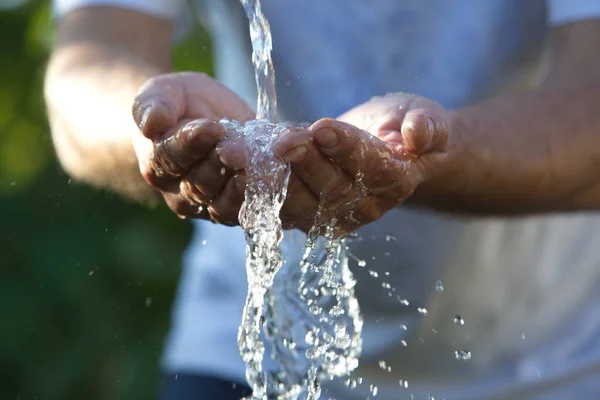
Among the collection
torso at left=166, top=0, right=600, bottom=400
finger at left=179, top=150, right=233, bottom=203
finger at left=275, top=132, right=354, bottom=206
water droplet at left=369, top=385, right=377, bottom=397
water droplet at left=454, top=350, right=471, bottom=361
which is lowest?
water droplet at left=369, top=385, right=377, bottom=397

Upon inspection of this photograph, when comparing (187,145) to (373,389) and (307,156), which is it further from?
(373,389)

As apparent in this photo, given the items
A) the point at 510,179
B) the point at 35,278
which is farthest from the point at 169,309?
the point at 510,179

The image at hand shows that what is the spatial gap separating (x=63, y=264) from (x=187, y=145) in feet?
8.61

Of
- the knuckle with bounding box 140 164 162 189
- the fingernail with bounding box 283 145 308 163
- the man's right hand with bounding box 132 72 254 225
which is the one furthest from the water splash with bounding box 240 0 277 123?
the fingernail with bounding box 283 145 308 163

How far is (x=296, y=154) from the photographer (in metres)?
0.86

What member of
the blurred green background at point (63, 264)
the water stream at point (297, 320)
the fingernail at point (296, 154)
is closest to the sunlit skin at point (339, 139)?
the fingernail at point (296, 154)

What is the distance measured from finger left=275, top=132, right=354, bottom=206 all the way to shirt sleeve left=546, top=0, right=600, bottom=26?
0.47m

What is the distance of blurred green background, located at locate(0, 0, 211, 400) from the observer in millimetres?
3254

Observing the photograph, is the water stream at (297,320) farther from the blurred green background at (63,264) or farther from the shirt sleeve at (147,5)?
the blurred green background at (63,264)

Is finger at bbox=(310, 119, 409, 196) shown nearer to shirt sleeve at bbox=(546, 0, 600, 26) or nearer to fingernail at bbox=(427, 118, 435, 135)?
fingernail at bbox=(427, 118, 435, 135)

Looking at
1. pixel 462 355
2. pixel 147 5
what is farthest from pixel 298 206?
pixel 147 5

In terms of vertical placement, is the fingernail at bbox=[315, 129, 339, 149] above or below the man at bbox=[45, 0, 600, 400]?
above

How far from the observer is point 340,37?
1250 millimetres

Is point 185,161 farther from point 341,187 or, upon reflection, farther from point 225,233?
point 225,233
